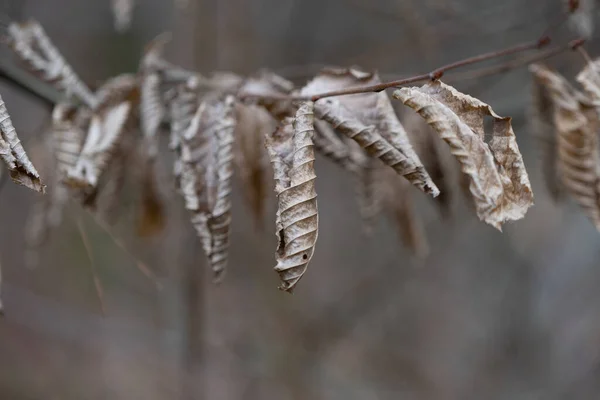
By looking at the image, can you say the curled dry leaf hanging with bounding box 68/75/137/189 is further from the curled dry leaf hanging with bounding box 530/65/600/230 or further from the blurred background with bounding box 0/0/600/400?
the blurred background with bounding box 0/0/600/400

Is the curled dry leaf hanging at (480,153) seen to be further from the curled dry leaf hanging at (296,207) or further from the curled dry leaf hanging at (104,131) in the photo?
the curled dry leaf hanging at (104,131)

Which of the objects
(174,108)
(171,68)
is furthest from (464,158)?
(171,68)

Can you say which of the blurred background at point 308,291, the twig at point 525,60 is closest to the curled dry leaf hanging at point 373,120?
the twig at point 525,60

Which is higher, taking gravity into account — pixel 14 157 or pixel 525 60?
pixel 525 60

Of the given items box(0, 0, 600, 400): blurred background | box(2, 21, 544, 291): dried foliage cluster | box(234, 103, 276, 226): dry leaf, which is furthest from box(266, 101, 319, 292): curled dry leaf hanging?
box(0, 0, 600, 400): blurred background

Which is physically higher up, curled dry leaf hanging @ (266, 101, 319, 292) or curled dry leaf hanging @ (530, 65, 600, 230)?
curled dry leaf hanging @ (530, 65, 600, 230)

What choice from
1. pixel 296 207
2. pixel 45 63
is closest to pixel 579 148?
pixel 296 207

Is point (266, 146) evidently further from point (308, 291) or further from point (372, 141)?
point (308, 291)
